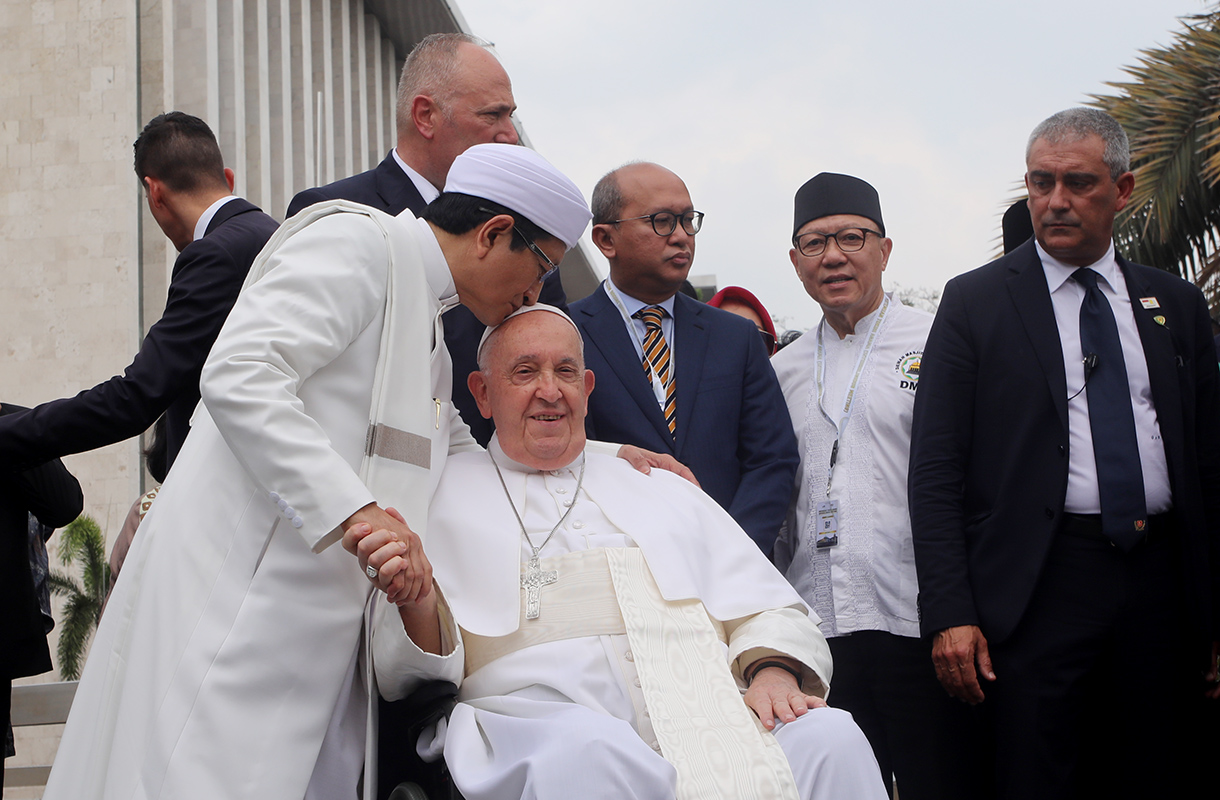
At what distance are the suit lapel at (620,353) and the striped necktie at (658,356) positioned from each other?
0.04 meters

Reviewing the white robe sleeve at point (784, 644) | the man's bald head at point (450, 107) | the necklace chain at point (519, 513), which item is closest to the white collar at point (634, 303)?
the man's bald head at point (450, 107)

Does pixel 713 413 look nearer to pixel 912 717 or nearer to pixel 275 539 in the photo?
pixel 912 717

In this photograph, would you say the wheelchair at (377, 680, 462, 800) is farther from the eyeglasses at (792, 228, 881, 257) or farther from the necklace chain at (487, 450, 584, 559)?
the eyeglasses at (792, 228, 881, 257)

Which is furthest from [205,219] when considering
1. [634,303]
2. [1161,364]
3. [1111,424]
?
[1161,364]

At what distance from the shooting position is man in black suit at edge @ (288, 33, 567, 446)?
3.97 metres

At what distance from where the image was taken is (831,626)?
13.2 feet

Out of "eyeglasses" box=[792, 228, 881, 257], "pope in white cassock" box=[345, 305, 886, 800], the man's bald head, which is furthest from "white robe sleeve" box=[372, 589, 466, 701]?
"eyeglasses" box=[792, 228, 881, 257]

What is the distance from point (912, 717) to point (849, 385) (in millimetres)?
1232

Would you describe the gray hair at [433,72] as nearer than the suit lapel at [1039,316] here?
No

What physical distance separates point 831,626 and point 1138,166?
1131 centimetres

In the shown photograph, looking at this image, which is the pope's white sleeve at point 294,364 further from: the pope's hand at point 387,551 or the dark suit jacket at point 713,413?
the dark suit jacket at point 713,413

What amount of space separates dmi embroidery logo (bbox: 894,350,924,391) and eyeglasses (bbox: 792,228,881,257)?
1.52 feet

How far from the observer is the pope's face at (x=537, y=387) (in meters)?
3.35

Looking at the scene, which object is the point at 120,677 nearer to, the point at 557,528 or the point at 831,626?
the point at 557,528
